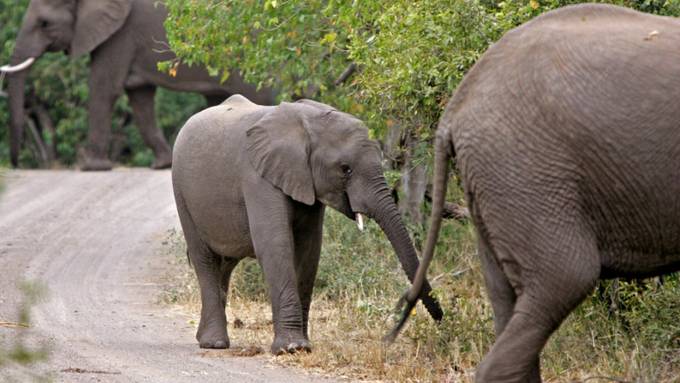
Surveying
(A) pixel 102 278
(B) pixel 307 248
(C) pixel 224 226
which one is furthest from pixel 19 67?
(B) pixel 307 248

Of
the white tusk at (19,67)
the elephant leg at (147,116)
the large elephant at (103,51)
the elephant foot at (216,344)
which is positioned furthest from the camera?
the elephant leg at (147,116)

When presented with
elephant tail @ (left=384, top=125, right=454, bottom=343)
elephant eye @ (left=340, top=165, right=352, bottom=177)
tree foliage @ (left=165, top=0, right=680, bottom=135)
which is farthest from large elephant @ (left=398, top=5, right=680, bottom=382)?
elephant eye @ (left=340, top=165, right=352, bottom=177)

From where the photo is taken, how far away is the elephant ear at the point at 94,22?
19984mm

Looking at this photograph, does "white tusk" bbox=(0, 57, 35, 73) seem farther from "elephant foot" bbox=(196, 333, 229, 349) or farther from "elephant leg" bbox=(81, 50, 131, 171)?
"elephant foot" bbox=(196, 333, 229, 349)

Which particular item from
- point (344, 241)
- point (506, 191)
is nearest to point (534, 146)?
point (506, 191)

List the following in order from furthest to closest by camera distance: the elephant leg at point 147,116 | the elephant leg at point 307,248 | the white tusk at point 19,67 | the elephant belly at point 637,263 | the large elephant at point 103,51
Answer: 1. the elephant leg at point 147,116
2. the white tusk at point 19,67
3. the large elephant at point 103,51
4. the elephant leg at point 307,248
5. the elephant belly at point 637,263

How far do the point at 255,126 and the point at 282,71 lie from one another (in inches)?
140

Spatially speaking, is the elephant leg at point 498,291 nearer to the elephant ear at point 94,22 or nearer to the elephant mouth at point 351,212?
the elephant mouth at point 351,212

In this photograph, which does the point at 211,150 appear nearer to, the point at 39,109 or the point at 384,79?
the point at 384,79

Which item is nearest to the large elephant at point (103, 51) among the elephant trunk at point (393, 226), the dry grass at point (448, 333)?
the dry grass at point (448, 333)

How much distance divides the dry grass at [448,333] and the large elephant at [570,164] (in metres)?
0.98

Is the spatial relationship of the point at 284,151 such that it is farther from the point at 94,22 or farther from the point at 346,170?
the point at 94,22

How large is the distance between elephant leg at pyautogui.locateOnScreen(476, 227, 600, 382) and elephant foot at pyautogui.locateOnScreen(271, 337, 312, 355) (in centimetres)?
301

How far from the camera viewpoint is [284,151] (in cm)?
913
